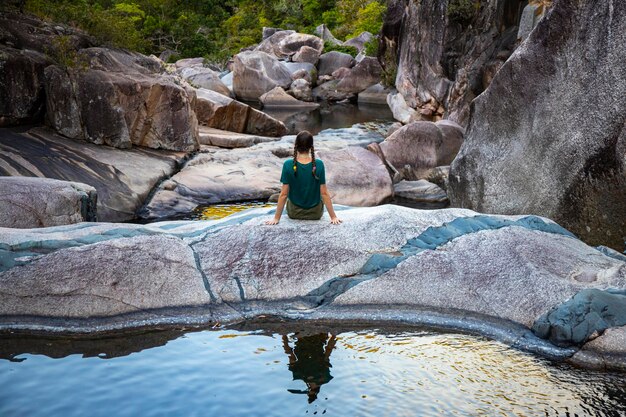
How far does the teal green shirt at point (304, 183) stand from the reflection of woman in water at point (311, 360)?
5.62ft

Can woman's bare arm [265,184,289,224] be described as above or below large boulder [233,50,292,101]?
below

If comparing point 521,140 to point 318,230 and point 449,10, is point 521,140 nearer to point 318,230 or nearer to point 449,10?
point 318,230

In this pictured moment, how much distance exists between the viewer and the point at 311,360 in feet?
21.1

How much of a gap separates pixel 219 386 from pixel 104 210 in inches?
286

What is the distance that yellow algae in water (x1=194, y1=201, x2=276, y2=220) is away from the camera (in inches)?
524

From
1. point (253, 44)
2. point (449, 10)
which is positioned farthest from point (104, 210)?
point (253, 44)

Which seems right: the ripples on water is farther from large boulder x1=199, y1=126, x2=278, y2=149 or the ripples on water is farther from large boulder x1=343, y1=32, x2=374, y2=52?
large boulder x1=343, y1=32, x2=374, y2=52

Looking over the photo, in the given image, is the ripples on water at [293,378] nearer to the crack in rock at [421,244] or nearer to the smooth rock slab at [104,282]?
the smooth rock slab at [104,282]

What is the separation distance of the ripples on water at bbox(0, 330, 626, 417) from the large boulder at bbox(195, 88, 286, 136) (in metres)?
14.8

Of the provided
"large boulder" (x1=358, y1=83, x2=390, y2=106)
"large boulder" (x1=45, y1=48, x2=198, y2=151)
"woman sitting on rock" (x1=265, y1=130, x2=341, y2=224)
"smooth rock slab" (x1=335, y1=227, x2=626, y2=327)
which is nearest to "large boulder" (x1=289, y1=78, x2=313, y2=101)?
"large boulder" (x1=358, y1=83, x2=390, y2=106)

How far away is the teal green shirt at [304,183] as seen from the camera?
7.87m

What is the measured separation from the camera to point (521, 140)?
10180 millimetres

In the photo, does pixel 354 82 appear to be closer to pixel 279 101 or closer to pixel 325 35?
pixel 279 101

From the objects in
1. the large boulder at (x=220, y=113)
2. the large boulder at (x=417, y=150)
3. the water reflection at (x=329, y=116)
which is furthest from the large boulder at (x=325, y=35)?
the large boulder at (x=417, y=150)
